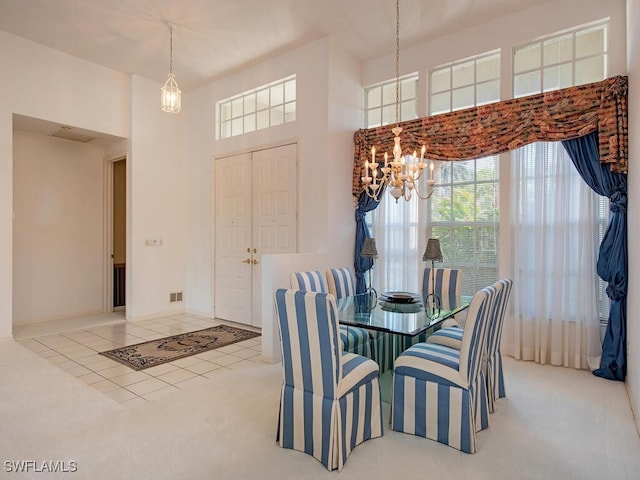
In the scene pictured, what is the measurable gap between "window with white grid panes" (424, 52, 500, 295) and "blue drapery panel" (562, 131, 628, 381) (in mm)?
898

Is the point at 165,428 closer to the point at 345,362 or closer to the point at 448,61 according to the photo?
the point at 345,362

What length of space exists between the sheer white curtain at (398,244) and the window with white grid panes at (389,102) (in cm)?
103

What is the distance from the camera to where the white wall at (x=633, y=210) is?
2.67 meters

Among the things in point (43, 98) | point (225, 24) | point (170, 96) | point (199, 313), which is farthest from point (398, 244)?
point (43, 98)

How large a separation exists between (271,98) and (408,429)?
14.4 feet

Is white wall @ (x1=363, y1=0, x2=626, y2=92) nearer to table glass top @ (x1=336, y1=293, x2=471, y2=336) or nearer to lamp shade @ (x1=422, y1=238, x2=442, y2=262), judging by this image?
lamp shade @ (x1=422, y1=238, x2=442, y2=262)

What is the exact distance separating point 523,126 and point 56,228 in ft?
20.6

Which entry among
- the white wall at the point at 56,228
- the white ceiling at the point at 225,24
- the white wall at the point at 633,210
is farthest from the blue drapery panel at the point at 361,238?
the white wall at the point at 56,228

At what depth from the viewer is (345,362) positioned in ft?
7.56

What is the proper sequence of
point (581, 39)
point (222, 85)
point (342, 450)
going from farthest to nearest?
point (222, 85) < point (581, 39) < point (342, 450)

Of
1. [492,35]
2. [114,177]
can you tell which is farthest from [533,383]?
[114,177]

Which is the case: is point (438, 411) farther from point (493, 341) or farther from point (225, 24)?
point (225, 24)

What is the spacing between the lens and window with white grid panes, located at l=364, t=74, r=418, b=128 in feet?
15.5

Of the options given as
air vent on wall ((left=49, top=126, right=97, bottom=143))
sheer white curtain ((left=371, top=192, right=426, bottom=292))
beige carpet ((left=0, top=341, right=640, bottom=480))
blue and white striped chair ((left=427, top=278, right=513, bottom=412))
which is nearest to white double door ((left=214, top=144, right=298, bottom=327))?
sheer white curtain ((left=371, top=192, right=426, bottom=292))
